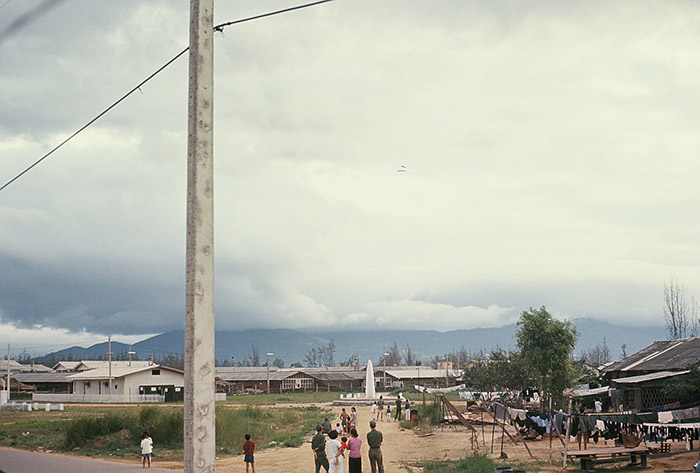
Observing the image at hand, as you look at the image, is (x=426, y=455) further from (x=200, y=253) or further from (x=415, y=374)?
(x=415, y=374)

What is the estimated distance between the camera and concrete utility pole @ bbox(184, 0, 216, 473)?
9305 millimetres

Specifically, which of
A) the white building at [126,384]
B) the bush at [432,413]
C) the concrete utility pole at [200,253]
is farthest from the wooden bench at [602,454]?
the white building at [126,384]

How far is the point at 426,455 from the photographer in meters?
29.6

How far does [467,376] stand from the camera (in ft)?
238

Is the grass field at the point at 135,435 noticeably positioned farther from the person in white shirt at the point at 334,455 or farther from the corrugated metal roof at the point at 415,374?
the corrugated metal roof at the point at 415,374

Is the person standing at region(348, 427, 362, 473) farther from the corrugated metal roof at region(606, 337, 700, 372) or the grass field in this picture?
the corrugated metal roof at region(606, 337, 700, 372)

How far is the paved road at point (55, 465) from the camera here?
2473 cm

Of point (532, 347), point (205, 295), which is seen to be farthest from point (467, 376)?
point (205, 295)

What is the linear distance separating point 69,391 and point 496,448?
272ft

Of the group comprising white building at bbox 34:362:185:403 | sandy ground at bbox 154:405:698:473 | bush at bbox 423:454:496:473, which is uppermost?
white building at bbox 34:362:185:403

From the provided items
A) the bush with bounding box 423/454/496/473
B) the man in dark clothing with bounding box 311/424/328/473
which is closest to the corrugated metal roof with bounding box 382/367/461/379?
the bush with bounding box 423/454/496/473

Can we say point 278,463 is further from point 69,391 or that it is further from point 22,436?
point 69,391

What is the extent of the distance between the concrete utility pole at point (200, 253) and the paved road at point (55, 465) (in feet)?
54.9

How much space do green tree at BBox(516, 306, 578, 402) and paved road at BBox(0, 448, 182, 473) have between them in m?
26.1
